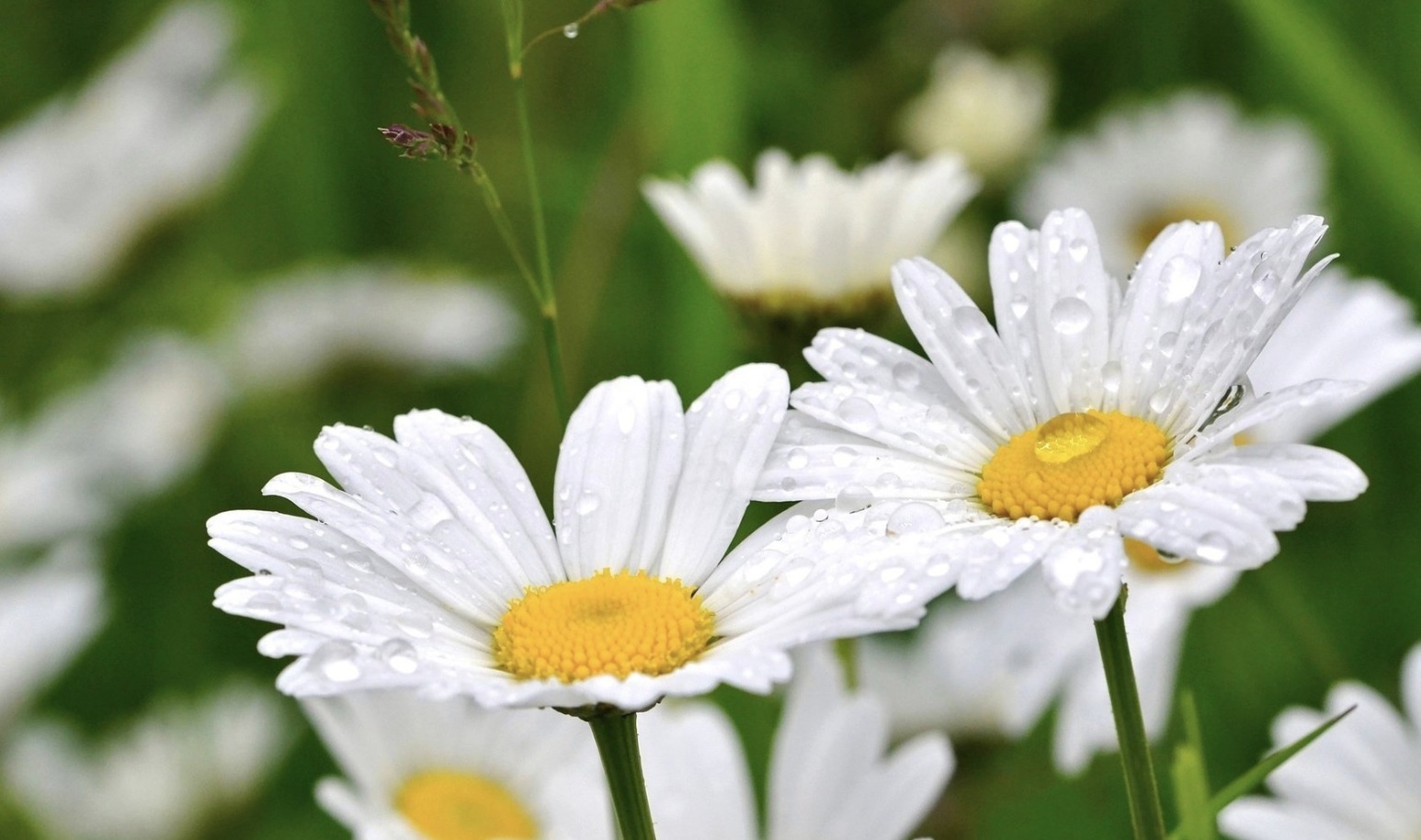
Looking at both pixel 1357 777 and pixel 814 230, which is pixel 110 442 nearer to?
pixel 814 230

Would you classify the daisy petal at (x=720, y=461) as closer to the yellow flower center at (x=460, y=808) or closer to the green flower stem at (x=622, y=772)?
the green flower stem at (x=622, y=772)

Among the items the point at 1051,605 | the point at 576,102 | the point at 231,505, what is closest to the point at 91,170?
the point at 231,505

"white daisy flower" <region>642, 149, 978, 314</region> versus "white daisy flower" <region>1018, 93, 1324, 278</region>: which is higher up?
"white daisy flower" <region>1018, 93, 1324, 278</region>

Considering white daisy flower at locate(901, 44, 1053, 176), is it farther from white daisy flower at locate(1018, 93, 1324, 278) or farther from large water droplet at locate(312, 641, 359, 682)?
large water droplet at locate(312, 641, 359, 682)

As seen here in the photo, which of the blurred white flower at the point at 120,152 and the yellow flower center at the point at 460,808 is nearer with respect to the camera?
the yellow flower center at the point at 460,808

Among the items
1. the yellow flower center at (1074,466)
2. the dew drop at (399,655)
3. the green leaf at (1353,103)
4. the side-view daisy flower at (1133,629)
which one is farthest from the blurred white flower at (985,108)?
the dew drop at (399,655)

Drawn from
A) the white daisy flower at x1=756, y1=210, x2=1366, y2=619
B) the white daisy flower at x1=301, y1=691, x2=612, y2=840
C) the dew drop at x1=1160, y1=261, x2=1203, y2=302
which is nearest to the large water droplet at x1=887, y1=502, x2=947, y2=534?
the white daisy flower at x1=756, y1=210, x2=1366, y2=619
